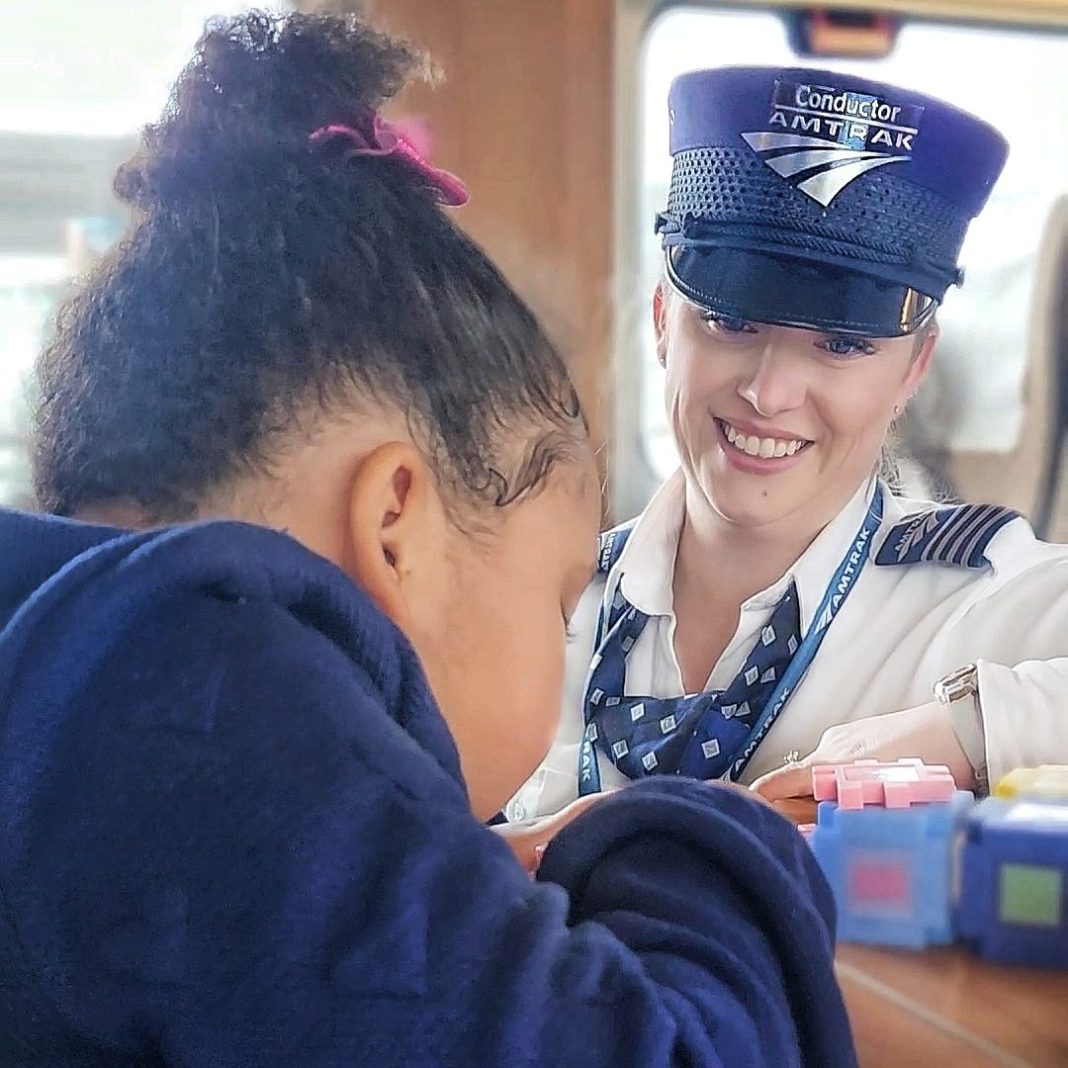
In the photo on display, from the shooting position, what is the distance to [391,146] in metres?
0.39

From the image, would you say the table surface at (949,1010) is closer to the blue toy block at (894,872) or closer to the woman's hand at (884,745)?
the blue toy block at (894,872)

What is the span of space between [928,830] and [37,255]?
2.96 ft

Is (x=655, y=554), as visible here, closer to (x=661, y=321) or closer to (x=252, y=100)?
(x=661, y=321)

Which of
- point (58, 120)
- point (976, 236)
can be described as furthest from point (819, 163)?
point (58, 120)

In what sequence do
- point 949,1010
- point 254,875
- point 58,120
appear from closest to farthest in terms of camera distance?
1. point 254,875
2. point 949,1010
3. point 58,120

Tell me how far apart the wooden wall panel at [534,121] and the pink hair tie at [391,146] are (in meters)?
0.42

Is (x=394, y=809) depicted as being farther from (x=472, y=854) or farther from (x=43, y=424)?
(x=43, y=424)

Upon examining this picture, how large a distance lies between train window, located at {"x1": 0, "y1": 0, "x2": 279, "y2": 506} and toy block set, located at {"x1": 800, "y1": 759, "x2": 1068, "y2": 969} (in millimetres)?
625

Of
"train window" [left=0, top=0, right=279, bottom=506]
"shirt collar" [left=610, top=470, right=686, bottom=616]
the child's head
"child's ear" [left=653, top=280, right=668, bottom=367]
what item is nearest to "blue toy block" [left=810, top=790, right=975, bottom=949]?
the child's head

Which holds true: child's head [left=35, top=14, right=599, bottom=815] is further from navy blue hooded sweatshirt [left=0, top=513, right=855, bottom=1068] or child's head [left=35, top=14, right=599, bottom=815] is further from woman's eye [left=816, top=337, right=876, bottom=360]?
woman's eye [left=816, top=337, right=876, bottom=360]

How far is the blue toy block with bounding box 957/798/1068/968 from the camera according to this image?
39 centimetres

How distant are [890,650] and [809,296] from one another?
16 cm

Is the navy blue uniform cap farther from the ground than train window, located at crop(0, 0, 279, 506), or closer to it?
closer to it

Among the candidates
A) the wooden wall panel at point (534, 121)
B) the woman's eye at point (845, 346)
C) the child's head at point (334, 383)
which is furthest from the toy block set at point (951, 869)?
the wooden wall panel at point (534, 121)
